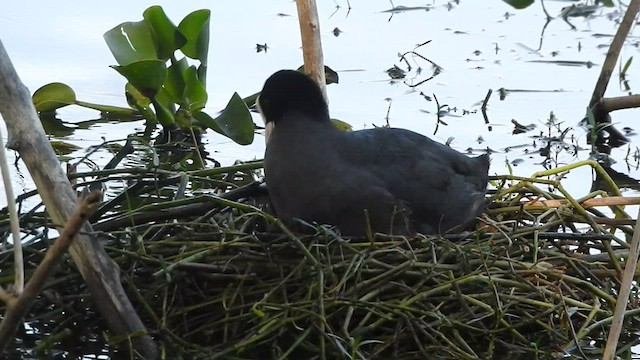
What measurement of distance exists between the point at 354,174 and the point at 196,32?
3.93 feet

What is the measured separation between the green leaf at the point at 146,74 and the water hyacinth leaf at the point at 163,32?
4.1 inches

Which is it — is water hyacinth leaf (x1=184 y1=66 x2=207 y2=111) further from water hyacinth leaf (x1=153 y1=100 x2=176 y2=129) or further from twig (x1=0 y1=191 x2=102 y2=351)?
twig (x1=0 y1=191 x2=102 y2=351)

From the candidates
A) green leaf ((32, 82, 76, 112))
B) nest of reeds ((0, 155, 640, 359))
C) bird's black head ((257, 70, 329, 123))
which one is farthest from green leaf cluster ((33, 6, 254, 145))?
nest of reeds ((0, 155, 640, 359))

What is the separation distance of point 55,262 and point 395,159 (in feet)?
4.44

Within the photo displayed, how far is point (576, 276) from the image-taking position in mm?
3115

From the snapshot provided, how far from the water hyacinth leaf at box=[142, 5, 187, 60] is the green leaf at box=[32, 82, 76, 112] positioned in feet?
1.64

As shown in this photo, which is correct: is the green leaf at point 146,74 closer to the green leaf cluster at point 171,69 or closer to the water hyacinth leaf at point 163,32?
the green leaf cluster at point 171,69

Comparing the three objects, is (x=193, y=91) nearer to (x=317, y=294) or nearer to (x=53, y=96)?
(x=53, y=96)

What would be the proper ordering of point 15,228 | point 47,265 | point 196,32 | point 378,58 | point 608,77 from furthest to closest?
1. point 378,58
2. point 608,77
3. point 196,32
4. point 15,228
5. point 47,265

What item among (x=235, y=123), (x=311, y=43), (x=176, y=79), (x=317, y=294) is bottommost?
(x=317, y=294)

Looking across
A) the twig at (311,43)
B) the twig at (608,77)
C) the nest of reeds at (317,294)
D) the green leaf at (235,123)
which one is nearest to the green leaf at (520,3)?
the twig at (608,77)

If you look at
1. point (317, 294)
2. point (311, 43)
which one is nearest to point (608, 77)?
point (311, 43)

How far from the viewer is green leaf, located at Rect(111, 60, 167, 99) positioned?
390cm

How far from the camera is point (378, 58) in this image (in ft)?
18.5
